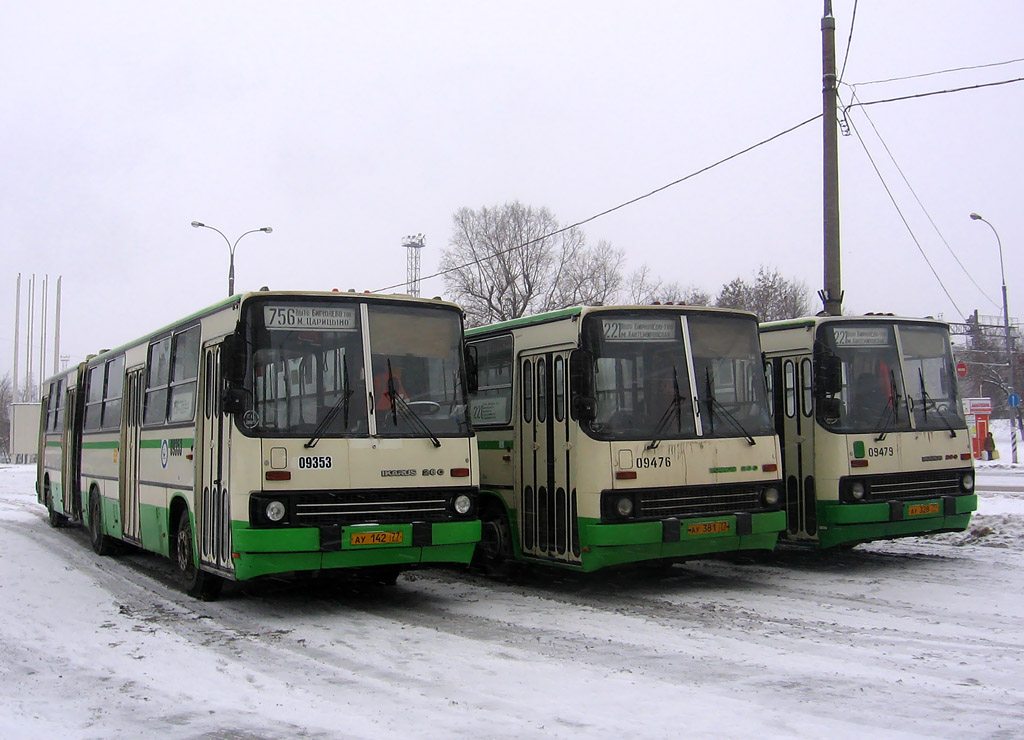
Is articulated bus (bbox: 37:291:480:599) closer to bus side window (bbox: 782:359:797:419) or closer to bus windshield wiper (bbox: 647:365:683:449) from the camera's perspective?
bus windshield wiper (bbox: 647:365:683:449)

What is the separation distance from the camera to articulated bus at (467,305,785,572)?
→ 34.8 feet

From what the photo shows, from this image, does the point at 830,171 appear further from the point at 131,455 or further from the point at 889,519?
the point at 131,455

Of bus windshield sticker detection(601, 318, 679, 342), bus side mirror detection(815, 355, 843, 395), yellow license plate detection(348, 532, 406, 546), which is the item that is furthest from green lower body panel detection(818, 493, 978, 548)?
yellow license plate detection(348, 532, 406, 546)

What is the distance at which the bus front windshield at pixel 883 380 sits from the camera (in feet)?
40.3

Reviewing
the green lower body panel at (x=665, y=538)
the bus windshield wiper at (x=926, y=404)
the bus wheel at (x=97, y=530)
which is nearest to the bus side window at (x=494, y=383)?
the green lower body panel at (x=665, y=538)

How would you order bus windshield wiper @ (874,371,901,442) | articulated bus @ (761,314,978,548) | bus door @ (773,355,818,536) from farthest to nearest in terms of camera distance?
bus door @ (773,355,818,536) → bus windshield wiper @ (874,371,901,442) → articulated bus @ (761,314,978,548)

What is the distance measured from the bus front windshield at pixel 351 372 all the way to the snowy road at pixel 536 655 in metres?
1.83

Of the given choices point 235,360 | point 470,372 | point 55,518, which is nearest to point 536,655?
point 470,372

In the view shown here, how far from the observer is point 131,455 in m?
13.9

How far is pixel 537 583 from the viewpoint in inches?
481

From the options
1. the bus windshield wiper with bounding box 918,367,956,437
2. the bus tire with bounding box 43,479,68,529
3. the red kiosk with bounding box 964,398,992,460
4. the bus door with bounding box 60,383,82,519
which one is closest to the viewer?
the bus windshield wiper with bounding box 918,367,956,437

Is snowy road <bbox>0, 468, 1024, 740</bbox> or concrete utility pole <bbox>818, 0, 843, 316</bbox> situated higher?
concrete utility pole <bbox>818, 0, 843, 316</bbox>

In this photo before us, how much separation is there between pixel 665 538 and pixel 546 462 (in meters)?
1.58

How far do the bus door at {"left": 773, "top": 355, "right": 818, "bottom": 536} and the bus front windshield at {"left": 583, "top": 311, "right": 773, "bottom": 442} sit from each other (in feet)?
4.72
